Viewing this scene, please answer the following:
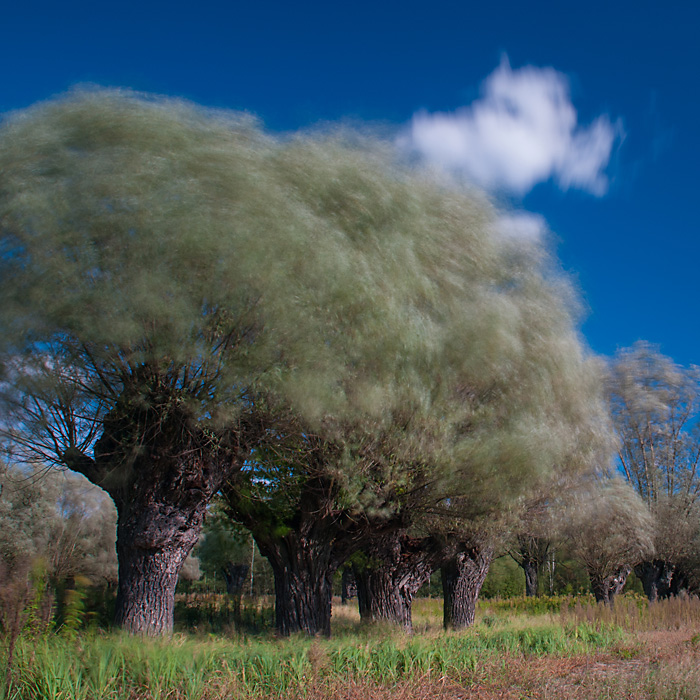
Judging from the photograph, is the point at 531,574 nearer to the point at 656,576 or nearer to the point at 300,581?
the point at 656,576

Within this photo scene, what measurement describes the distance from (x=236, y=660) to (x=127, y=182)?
5.92 meters

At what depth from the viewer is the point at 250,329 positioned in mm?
7750

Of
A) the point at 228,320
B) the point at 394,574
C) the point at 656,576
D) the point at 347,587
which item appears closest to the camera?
the point at 228,320

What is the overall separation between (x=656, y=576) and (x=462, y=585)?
18.4m

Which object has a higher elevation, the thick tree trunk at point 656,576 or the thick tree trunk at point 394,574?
the thick tree trunk at point 394,574

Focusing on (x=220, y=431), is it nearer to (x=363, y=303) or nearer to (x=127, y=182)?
(x=363, y=303)

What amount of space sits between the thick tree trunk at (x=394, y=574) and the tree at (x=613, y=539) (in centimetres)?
699

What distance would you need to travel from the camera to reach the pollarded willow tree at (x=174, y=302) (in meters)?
7.05

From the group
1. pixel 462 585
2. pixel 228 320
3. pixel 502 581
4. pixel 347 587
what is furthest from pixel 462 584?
pixel 347 587

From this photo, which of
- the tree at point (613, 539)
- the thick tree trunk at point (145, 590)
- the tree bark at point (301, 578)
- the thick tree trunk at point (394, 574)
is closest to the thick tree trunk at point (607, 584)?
the tree at point (613, 539)

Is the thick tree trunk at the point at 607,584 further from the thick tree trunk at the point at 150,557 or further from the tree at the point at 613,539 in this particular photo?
the thick tree trunk at the point at 150,557

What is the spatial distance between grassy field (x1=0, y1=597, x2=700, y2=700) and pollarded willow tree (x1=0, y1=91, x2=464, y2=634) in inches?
93.8

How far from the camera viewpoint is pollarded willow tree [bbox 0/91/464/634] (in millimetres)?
7051

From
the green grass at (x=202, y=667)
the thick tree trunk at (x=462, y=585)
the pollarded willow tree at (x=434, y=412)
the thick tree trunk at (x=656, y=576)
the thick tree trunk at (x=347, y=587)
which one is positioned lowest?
the thick tree trunk at (x=347, y=587)
